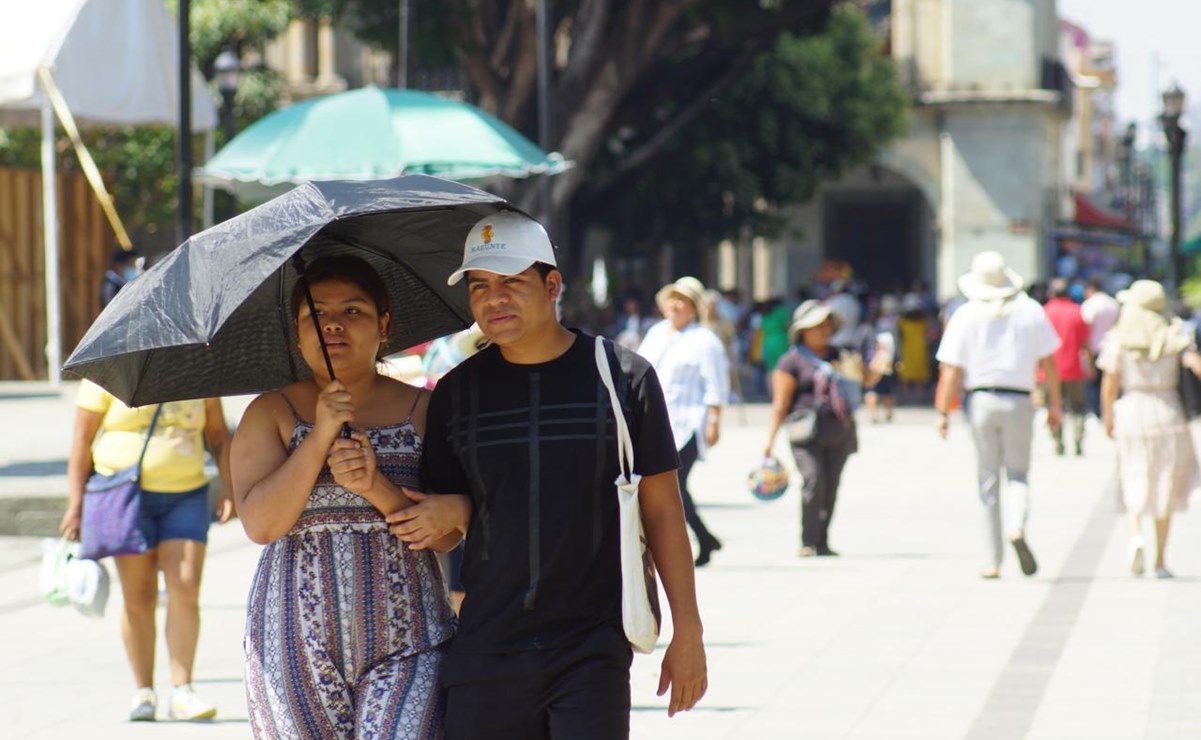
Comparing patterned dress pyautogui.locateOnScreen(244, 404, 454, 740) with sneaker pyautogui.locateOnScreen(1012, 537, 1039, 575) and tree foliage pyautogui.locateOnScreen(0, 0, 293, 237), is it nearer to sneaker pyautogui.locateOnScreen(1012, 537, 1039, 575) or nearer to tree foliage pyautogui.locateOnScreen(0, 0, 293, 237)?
sneaker pyautogui.locateOnScreen(1012, 537, 1039, 575)

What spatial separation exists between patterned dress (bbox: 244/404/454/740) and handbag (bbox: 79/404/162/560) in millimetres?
3507

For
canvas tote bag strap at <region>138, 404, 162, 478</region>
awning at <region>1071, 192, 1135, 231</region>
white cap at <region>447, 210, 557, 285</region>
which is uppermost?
awning at <region>1071, 192, 1135, 231</region>

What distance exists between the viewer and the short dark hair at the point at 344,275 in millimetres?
4262

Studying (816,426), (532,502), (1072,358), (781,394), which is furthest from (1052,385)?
(1072,358)

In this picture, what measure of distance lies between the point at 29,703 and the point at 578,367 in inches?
186

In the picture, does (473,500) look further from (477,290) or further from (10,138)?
(10,138)

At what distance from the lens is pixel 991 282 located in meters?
11.6

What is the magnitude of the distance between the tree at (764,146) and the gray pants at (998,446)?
79.6ft

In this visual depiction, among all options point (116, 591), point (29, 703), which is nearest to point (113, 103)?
point (116, 591)

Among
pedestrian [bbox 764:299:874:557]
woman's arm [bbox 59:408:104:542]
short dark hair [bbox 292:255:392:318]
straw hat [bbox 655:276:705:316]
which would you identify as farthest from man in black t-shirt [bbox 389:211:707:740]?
pedestrian [bbox 764:299:874:557]

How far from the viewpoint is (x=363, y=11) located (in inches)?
1236

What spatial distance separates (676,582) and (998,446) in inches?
299

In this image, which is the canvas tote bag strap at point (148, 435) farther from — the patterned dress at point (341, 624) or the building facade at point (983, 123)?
the building facade at point (983, 123)

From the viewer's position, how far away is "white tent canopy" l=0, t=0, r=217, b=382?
53.9 feet
